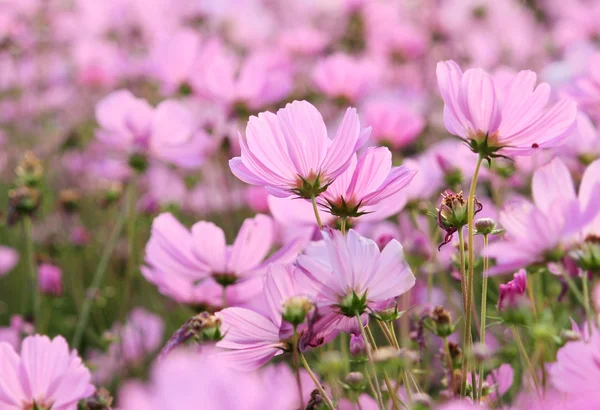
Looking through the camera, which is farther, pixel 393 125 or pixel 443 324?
pixel 393 125

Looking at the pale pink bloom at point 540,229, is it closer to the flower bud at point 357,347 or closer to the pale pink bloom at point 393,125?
the flower bud at point 357,347

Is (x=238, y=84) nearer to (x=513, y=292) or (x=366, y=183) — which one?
(x=366, y=183)

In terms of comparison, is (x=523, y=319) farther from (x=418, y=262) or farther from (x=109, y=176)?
(x=109, y=176)

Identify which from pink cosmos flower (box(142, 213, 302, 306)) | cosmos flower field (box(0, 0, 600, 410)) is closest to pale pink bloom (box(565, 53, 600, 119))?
cosmos flower field (box(0, 0, 600, 410))

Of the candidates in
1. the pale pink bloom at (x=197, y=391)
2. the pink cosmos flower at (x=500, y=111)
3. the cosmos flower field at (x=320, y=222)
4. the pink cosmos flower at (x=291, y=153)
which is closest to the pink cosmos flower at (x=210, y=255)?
the cosmos flower field at (x=320, y=222)

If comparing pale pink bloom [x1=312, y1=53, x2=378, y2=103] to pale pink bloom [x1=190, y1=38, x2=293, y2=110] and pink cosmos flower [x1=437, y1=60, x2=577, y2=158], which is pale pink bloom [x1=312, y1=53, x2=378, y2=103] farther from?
pink cosmos flower [x1=437, y1=60, x2=577, y2=158]

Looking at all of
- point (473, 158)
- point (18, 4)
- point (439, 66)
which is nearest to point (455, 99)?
point (439, 66)

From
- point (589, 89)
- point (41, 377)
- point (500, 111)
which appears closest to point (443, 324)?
point (500, 111)
